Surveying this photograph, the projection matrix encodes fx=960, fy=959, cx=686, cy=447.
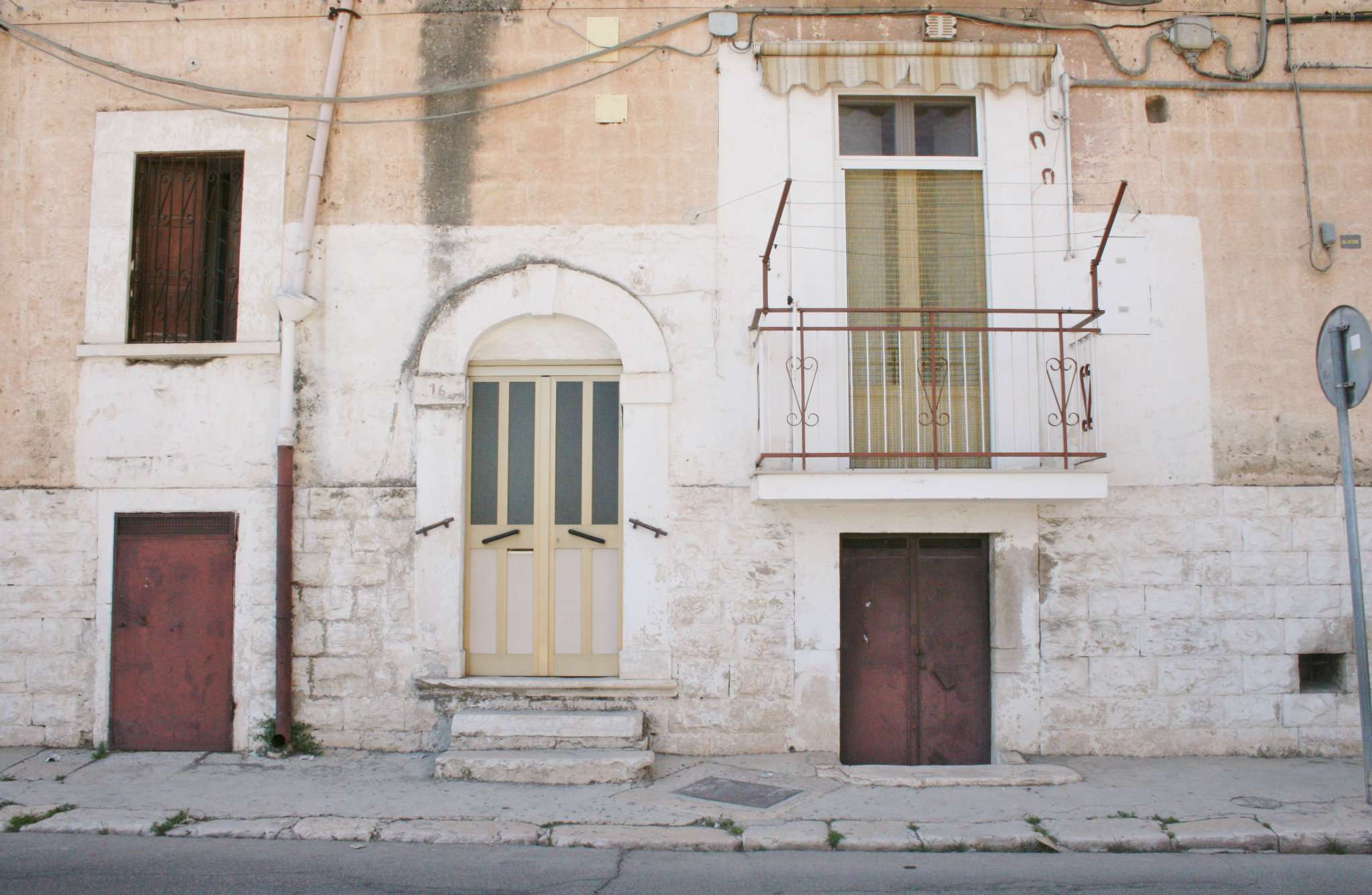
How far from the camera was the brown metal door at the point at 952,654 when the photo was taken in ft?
22.8

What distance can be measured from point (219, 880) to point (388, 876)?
0.79m

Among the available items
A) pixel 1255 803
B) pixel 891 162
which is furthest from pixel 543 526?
pixel 1255 803

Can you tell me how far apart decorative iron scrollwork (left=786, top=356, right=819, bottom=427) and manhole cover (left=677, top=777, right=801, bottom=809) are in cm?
247

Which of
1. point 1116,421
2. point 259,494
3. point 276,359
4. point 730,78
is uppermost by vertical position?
point 730,78

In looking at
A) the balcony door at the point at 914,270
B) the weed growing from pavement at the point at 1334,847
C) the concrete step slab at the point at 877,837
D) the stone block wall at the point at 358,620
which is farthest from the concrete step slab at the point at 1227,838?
the stone block wall at the point at 358,620

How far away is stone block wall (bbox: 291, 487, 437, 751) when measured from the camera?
22.4 feet

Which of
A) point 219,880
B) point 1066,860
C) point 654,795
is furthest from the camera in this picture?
point 654,795

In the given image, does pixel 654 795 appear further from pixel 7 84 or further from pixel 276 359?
pixel 7 84

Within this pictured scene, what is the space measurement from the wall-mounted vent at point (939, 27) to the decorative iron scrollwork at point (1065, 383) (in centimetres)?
256

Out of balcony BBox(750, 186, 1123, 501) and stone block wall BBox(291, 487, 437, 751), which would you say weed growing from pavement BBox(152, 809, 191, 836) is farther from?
balcony BBox(750, 186, 1123, 501)

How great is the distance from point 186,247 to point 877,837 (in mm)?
6480

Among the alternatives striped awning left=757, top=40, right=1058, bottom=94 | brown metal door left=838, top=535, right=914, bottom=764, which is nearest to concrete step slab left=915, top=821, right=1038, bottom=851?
brown metal door left=838, top=535, right=914, bottom=764

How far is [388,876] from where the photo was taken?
4699mm

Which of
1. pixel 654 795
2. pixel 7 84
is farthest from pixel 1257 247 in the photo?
pixel 7 84
